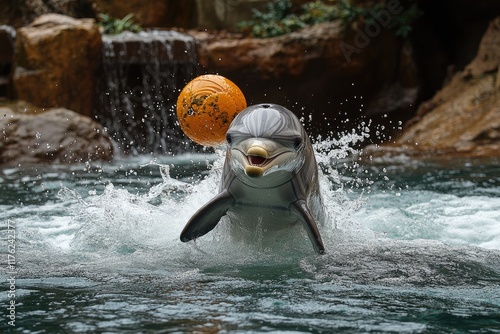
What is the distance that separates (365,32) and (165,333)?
11567mm

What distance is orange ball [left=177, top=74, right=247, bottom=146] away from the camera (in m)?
5.18

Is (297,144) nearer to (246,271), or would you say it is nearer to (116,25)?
(246,271)

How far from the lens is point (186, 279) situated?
402 centimetres

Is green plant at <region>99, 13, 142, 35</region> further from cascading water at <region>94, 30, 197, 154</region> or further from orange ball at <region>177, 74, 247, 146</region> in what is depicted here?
orange ball at <region>177, 74, 247, 146</region>

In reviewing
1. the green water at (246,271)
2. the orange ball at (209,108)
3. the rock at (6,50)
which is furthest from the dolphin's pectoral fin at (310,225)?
the rock at (6,50)

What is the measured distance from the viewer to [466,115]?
12.1 metres

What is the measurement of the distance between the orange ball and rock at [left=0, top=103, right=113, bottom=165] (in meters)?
5.48

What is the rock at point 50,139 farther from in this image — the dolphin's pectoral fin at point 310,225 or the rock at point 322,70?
the dolphin's pectoral fin at point 310,225

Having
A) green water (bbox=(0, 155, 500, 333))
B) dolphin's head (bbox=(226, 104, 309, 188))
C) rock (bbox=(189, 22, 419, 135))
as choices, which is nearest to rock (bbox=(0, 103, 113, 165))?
green water (bbox=(0, 155, 500, 333))

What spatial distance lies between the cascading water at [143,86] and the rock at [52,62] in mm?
769

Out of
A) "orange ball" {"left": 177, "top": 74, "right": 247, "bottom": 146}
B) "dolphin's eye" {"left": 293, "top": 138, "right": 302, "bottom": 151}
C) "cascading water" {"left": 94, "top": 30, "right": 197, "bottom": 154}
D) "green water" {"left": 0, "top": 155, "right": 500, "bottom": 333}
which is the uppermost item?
"cascading water" {"left": 94, "top": 30, "right": 197, "bottom": 154}

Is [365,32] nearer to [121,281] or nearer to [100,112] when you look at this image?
[100,112]

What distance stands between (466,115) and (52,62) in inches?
265

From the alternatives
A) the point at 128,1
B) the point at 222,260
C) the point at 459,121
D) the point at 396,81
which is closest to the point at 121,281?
the point at 222,260
